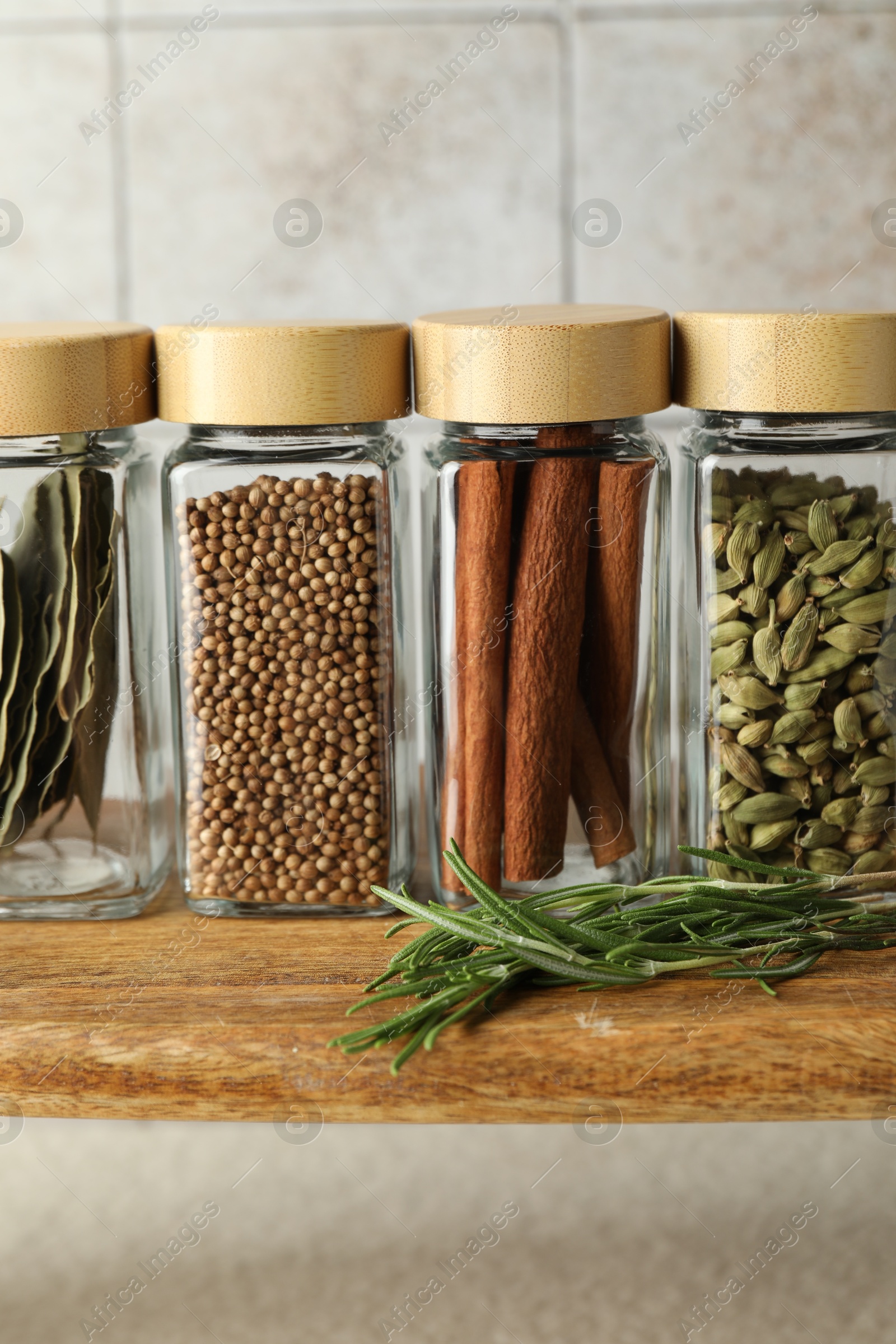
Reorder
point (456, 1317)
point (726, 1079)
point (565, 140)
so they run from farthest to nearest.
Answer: point (565, 140)
point (456, 1317)
point (726, 1079)

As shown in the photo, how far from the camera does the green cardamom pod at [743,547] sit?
1.34ft

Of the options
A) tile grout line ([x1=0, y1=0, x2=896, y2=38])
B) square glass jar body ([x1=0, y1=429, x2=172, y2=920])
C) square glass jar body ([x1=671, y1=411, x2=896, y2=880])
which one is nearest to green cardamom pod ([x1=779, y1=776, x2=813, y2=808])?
square glass jar body ([x1=671, y1=411, x2=896, y2=880])

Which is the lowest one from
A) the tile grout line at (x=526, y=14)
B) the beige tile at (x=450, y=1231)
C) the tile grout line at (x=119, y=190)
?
the beige tile at (x=450, y=1231)

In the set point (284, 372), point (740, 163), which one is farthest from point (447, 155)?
point (284, 372)

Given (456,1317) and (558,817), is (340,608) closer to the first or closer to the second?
(558,817)

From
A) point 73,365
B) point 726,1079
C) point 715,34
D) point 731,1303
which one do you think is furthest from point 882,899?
point 715,34

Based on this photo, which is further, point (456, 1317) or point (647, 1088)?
Result: point (456, 1317)

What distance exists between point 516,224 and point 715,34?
0.13 metres

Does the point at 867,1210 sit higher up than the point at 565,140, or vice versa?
the point at 565,140

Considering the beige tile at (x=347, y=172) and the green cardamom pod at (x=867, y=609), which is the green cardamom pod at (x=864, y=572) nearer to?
the green cardamom pod at (x=867, y=609)

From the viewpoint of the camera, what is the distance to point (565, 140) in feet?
2.05

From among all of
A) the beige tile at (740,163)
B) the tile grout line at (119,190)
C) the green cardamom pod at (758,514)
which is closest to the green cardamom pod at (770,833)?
the green cardamom pod at (758,514)

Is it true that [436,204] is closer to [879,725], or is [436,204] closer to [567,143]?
[567,143]

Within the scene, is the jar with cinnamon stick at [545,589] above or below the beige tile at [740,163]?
below
